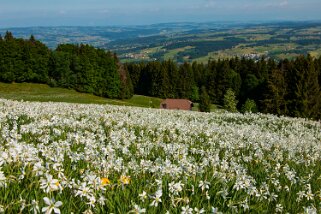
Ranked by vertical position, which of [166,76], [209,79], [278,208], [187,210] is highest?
[187,210]

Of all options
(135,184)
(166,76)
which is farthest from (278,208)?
(166,76)

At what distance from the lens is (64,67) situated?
311 ft

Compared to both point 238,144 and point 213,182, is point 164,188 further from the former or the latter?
point 238,144

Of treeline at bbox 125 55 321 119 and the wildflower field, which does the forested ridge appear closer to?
treeline at bbox 125 55 321 119

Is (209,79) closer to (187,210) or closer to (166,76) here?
(166,76)

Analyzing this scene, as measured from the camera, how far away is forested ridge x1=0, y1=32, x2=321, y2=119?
75.9 m

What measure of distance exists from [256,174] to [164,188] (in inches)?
101

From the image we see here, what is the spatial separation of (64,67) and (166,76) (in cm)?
4269

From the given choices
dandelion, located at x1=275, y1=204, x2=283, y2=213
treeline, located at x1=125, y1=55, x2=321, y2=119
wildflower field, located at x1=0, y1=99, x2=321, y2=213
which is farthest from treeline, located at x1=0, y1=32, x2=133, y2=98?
dandelion, located at x1=275, y1=204, x2=283, y2=213

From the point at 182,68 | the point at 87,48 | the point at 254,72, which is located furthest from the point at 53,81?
the point at 254,72

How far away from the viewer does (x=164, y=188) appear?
481 cm

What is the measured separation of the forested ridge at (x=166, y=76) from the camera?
7588 centimetres

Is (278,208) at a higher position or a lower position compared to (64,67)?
higher

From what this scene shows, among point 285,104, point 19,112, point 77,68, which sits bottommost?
point 285,104
